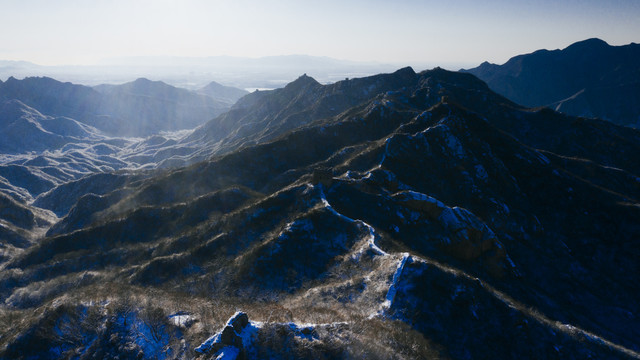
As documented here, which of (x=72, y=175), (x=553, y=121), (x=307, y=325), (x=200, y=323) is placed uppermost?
(x=553, y=121)

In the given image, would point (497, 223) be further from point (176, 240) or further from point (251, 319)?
point (176, 240)

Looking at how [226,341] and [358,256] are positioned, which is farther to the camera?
[358,256]

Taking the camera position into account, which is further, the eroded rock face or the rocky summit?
the rocky summit

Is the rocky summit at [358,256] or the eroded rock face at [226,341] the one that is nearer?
the eroded rock face at [226,341]

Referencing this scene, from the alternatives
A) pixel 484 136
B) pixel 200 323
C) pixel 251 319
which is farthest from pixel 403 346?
pixel 484 136

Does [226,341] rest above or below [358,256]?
below

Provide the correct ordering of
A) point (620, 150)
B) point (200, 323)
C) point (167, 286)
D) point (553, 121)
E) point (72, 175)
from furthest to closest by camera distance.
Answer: point (72, 175)
point (553, 121)
point (620, 150)
point (167, 286)
point (200, 323)

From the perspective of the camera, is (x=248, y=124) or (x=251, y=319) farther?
(x=248, y=124)

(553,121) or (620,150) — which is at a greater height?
(553,121)
